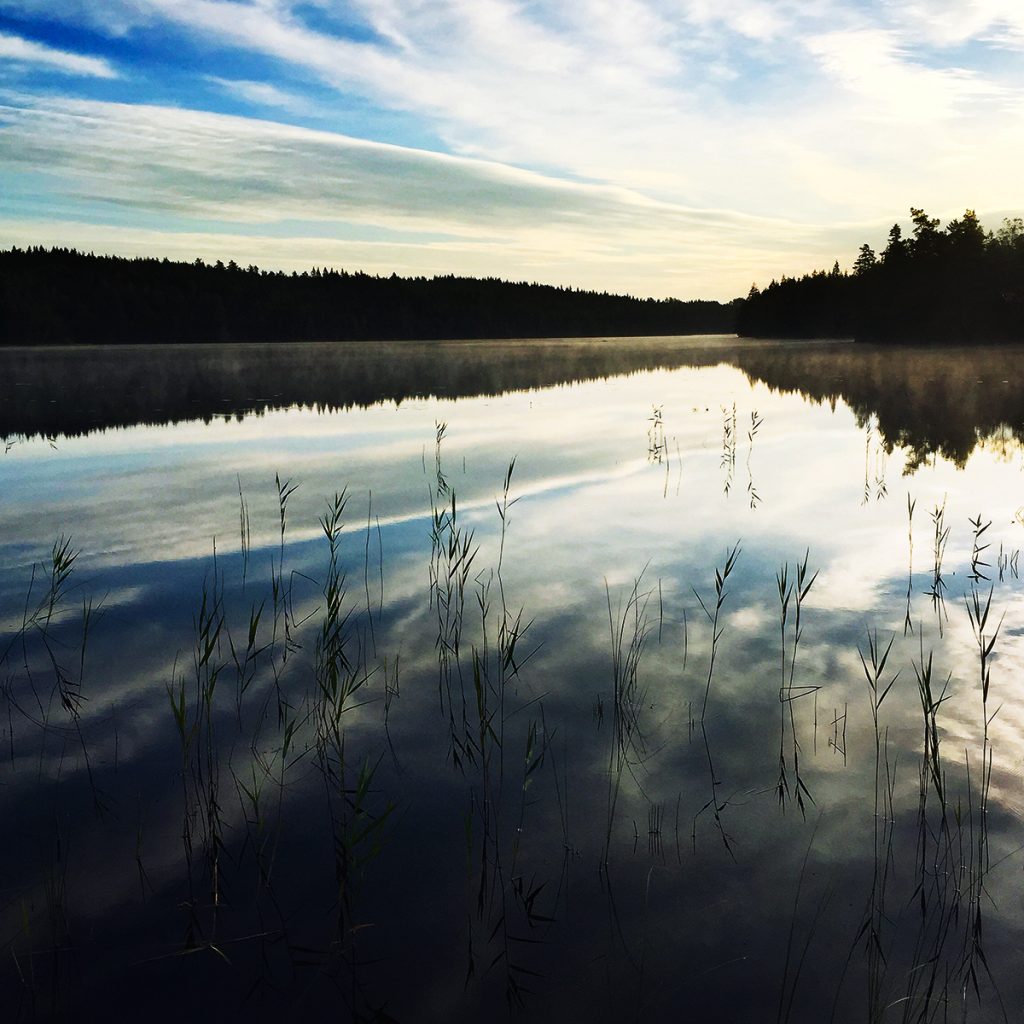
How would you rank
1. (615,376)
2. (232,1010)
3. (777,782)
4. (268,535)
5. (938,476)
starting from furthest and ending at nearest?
(615,376) < (938,476) < (268,535) < (777,782) < (232,1010)

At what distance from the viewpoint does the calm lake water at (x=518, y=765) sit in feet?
10.2

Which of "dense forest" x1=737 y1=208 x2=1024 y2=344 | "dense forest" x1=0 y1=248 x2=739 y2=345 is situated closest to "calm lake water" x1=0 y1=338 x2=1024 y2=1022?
"dense forest" x1=737 y1=208 x2=1024 y2=344

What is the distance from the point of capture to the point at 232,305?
135 meters

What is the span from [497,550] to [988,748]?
5287 mm

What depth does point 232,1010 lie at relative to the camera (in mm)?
2928

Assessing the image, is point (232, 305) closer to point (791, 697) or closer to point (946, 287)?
point (946, 287)

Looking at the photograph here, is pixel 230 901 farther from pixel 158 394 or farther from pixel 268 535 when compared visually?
pixel 158 394

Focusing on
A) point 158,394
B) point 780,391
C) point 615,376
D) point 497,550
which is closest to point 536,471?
point 497,550

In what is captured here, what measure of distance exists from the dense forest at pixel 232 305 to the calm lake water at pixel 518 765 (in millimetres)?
120843

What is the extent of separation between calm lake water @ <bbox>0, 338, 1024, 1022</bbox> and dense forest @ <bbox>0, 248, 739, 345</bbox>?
120843 millimetres

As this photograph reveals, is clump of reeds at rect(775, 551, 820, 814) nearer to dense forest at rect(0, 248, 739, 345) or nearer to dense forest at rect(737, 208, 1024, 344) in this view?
dense forest at rect(737, 208, 1024, 344)

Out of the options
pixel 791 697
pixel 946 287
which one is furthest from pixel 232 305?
pixel 791 697

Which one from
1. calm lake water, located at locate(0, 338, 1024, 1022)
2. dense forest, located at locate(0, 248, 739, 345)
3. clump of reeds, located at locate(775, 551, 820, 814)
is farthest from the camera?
dense forest, located at locate(0, 248, 739, 345)

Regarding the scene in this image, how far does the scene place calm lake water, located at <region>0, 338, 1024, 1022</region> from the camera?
3.10m
